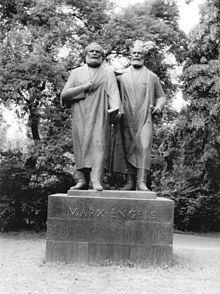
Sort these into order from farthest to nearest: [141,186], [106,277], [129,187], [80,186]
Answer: [129,187], [141,186], [80,186], [106,277]

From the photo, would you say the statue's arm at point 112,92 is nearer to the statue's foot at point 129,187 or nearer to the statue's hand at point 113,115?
the statue's hand at point 113,115

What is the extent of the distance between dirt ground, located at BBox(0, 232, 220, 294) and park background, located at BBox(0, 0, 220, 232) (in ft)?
15.1

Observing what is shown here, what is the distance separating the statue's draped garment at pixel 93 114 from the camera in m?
8.05

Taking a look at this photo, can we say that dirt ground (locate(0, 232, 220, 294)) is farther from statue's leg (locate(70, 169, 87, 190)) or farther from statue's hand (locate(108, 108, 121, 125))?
statue's hand (locate(108, 108, 121, 125))

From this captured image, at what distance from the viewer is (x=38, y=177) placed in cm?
1377

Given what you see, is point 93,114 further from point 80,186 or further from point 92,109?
point 80,186

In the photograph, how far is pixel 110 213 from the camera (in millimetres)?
7703

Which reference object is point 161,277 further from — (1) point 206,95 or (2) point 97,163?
(1) point 206,95

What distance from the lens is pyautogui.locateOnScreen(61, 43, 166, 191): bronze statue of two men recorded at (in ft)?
26.5

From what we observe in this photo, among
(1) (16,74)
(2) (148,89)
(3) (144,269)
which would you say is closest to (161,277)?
(3) (144,269)

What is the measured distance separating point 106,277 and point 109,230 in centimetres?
101

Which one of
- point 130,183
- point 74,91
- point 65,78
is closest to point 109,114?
point 74,91

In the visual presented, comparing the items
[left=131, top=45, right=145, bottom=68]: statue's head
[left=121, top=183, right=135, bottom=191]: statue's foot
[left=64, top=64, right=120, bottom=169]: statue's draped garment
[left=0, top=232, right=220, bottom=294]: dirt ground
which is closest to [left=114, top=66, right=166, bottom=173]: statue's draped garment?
[left=131, top=45, right=145, bottom=68]: statue's head

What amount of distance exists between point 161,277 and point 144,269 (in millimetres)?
492
